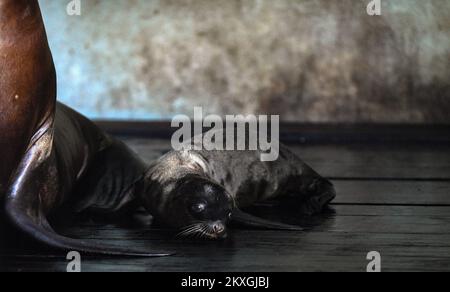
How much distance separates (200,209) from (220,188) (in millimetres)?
109

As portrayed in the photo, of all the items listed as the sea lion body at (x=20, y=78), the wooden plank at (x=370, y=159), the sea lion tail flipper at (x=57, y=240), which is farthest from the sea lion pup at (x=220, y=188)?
the wooden plank at (x=370, y=159)

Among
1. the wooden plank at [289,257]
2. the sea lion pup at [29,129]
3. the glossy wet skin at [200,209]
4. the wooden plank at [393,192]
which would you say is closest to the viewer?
the wooden plank at [289,257]

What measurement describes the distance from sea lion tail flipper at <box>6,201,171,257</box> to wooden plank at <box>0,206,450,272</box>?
0.04m

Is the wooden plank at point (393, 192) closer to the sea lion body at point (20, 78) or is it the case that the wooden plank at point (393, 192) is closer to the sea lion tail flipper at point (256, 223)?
the sea lion tail flipper at point (256, 223)

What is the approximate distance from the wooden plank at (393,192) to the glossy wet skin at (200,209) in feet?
2.65

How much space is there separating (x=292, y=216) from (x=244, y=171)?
0.25m

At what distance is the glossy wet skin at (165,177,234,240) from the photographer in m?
3.12

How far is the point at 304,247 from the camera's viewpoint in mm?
3002

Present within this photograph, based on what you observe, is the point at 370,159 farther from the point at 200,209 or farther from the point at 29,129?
the point at 29,129

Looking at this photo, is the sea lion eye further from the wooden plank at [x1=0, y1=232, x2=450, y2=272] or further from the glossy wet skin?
the wooden plank at [x1=0, y1=232, x2=450, y2=272]

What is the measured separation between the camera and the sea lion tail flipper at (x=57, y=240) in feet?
9.24

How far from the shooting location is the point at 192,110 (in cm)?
661

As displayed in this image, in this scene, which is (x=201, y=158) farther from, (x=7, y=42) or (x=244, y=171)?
(x=7, y=42)

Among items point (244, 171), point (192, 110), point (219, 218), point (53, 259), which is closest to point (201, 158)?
point (244, 171)
